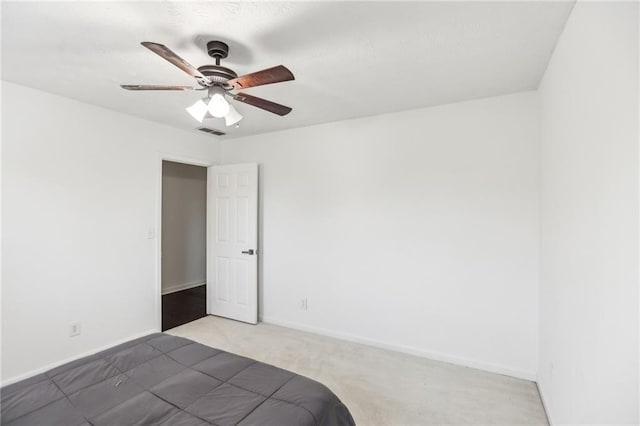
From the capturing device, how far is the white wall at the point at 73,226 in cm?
256

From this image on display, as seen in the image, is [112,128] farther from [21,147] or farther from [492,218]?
[492,218]

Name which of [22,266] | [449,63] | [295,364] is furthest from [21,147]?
[449,63]

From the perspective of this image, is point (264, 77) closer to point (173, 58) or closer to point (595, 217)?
point (173, 58)

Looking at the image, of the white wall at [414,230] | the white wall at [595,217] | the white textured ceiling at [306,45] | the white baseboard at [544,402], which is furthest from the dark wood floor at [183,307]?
the white wall at [595,217]

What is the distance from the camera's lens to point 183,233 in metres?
5.80

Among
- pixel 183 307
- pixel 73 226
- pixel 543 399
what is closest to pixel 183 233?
pixel 183 307

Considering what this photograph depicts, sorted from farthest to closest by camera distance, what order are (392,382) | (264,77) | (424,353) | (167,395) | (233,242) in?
(233,242) → (424,353) → (392,382) → (264,77) → (167,395)

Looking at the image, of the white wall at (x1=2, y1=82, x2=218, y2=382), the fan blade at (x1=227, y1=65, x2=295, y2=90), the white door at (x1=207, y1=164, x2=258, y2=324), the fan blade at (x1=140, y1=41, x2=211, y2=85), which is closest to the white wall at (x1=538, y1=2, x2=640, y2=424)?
the fan blade at (x1=227, y1=65, x2=295, y2=90)

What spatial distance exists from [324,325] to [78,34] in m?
3.35

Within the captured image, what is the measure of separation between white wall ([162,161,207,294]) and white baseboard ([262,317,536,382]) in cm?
259

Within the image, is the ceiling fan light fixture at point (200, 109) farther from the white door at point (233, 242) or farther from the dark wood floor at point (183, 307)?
the dark wood floor at point (183, 307)

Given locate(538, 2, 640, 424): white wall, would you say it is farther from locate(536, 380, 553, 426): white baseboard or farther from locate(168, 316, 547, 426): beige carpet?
locate(168, 316, 547, 426): beige carpet

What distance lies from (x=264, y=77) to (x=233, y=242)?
9.37 feet

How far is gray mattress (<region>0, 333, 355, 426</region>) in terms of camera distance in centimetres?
130
